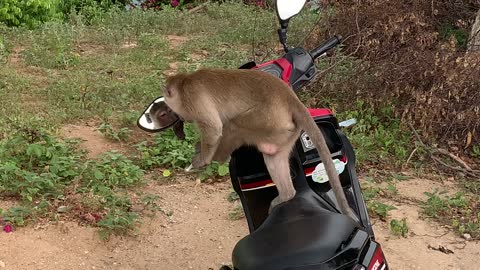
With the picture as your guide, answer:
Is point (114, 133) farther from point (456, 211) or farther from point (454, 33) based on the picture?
point (454, 33)

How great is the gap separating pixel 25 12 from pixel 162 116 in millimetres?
6480

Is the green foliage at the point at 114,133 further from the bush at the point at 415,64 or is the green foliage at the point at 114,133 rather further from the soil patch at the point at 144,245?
the bush at the point at 415,64

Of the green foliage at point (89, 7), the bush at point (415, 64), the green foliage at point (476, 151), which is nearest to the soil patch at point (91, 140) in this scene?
the bush at point (415, 64)

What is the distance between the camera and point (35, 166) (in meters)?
4.61

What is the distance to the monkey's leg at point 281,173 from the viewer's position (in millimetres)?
2662

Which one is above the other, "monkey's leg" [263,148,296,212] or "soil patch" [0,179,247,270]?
"monkey's leg" [263,148,296,212]

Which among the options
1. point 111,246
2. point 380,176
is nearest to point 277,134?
point 111,246

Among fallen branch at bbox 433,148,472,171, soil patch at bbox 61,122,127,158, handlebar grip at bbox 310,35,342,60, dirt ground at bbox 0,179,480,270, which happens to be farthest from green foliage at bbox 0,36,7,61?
handlebar grip at bbox 310,35,342,60

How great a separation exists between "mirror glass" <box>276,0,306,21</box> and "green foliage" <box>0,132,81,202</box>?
7.02ft

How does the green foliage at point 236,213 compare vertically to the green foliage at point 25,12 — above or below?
below

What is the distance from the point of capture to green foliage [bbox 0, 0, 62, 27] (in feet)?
27.4

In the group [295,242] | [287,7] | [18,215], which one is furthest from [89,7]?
[295,242]

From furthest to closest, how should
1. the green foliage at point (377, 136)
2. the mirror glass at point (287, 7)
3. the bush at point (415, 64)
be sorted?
1. the bush at point (415, 64)
2. the green foliage at point (377, 136)
3. the mirror glass at point (287, 7)

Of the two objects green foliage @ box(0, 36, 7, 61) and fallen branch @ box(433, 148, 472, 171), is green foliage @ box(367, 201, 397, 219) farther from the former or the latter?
green foliage @ box(0, 36, 7, 61)
